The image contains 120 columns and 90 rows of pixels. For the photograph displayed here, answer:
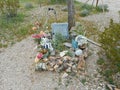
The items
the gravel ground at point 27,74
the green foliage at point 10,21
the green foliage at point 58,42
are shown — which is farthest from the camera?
the green foliage at point 10,21

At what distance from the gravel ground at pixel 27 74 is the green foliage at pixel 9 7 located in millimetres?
2941

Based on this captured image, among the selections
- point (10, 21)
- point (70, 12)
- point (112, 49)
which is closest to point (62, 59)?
point (112, 49)

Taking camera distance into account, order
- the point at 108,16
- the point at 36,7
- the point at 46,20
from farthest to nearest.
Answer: the point at 36,7, the point at 108,16, the point at 46,20

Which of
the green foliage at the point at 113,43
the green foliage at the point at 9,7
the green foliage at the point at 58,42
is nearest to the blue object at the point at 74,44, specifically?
the green foliage at the point at 58,42

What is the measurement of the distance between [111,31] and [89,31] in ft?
8.86

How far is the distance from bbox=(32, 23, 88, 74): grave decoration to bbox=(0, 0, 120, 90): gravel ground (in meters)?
Result: 0.21

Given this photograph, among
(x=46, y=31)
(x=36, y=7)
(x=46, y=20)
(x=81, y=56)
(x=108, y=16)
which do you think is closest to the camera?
(x=81, y=56)

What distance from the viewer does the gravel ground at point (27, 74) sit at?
738 cm

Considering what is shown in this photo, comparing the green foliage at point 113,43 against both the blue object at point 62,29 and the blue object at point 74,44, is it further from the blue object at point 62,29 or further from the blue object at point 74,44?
the blue object at point 62,29

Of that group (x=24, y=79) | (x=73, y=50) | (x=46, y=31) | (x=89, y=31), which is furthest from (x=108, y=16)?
(x=24, y=79)

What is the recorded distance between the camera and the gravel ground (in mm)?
7379

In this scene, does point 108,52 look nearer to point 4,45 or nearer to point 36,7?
point 4,45

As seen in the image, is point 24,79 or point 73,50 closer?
point 24,79

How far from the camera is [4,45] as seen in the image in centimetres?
988
